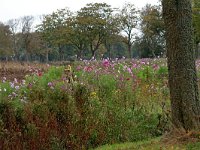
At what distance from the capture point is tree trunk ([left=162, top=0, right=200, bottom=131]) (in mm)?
Answer: 5695

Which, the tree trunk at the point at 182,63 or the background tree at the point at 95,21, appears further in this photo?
the background tree at the point at 95,21

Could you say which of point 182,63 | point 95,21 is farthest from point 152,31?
point 182,63

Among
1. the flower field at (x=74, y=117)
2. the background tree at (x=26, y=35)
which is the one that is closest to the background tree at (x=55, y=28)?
the background tree at (x=26, y=35)

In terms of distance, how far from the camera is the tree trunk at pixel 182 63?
570 cm

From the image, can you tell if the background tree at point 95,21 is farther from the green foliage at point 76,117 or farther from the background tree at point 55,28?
the green foliage at point 76,117

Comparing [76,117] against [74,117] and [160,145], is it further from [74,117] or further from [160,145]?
[160,145]

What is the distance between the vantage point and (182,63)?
18.7ft

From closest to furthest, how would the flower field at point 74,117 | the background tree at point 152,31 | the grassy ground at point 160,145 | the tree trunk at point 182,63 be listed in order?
the flower field at point 74,117 → the grassy ground at point 160,145 → the tree trunk at point 182,63 → the background tree at point 152,31

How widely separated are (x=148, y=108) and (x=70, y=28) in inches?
1846

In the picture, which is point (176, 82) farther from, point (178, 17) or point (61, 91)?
point (61, 91)

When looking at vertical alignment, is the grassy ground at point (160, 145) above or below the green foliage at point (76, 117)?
below

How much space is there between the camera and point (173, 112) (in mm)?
5945

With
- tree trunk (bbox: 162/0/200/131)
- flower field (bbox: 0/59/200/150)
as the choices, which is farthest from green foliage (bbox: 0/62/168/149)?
tree trunk (bbox: 162/0/200/131)

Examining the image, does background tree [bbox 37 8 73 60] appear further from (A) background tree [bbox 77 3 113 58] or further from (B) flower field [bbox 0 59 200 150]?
(B) flower field [bbox 0 59 200 150]
